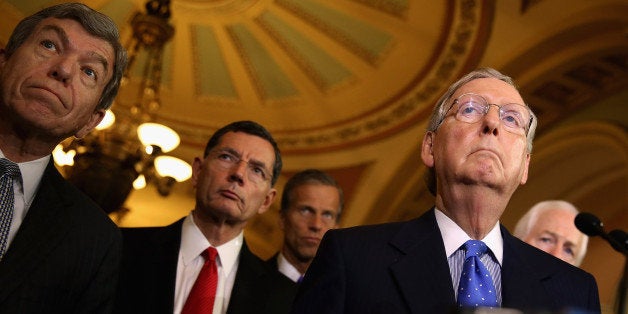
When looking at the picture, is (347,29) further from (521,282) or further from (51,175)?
(521,282)

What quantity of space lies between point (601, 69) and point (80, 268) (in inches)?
249

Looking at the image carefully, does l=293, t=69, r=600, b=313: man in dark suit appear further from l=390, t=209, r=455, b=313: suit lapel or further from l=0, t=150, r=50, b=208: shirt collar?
l=0, t=150, r=50, b=208: shirt collar

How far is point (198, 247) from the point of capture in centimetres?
282

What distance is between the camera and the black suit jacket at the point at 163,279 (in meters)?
2.56

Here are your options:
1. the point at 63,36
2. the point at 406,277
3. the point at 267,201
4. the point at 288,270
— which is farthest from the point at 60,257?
the point at 288,270

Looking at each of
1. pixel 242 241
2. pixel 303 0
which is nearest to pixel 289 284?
pixel 242 241

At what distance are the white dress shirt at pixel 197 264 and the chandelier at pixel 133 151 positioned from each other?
3196 millimetres

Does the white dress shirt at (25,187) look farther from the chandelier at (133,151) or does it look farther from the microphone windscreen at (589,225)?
the chandelier at (133,151)

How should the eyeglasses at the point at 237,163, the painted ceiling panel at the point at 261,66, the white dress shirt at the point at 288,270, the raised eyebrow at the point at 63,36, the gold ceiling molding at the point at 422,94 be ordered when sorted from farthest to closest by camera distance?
the painted ceiling panel at the point at 261,66
the gold ceiling molding at the point at 422,94
the white dress shirt at the point at 288,270
the eyeglasses at the point at 237,163
the raised eyebrow at the point at 63,36

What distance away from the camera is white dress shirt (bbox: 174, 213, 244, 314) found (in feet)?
8.77

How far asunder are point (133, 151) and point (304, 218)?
3095 millimetres

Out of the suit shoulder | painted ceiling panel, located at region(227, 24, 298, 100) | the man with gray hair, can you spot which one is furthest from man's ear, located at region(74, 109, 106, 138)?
painted ceiling panel, located at region(227, 24, 298, 100)

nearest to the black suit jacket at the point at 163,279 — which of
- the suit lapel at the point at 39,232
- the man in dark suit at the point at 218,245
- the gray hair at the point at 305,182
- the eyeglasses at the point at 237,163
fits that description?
the man in dark suit at the point at 218,245

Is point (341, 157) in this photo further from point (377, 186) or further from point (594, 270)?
point (594, 270)
